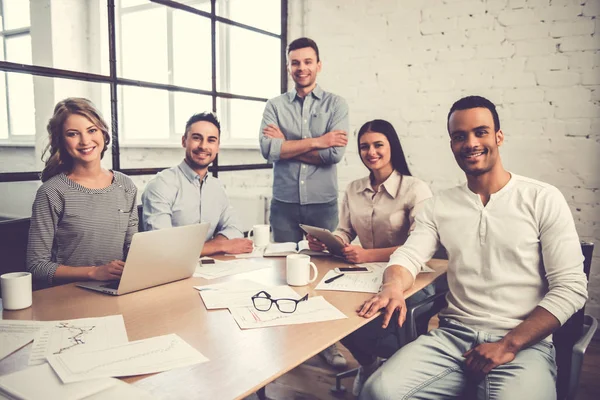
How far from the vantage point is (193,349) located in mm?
1024

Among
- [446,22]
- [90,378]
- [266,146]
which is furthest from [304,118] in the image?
[90,378]

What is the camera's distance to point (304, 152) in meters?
2.56

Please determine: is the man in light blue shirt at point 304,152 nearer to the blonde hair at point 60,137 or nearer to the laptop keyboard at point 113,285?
the blonde hair at point 60,137

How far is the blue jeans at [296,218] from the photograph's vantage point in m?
2.72

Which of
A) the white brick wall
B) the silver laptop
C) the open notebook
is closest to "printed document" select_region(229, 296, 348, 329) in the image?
the silver laptop

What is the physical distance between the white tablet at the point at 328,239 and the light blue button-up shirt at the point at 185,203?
44 cm

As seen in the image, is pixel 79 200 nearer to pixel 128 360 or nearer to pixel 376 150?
pixel 128 360

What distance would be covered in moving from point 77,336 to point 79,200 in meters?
0.74

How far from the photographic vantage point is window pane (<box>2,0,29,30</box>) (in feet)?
7.45

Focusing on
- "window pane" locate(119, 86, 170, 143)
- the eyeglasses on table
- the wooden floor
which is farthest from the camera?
"window pane" locate(119, 86, 170, 143)

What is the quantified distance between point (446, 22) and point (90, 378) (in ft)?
9.72

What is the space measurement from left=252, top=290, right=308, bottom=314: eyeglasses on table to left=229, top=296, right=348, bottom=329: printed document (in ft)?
0.04

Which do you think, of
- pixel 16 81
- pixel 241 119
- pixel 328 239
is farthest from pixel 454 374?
pixel 241 119

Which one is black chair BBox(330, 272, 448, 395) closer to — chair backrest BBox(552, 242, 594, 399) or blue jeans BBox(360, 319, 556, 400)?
blue jeans BBox(360, 319, 556, 400)
